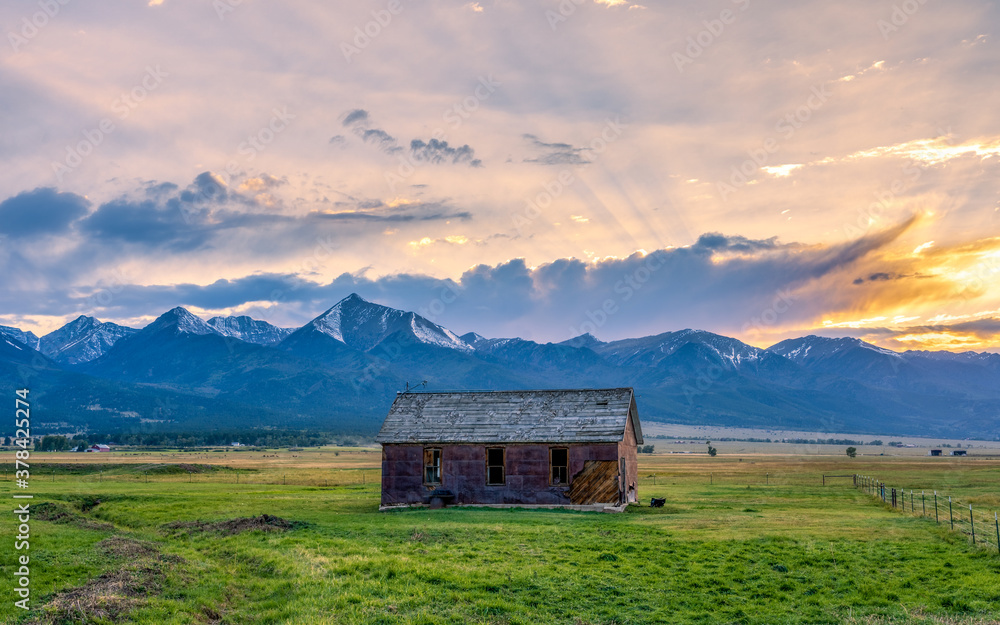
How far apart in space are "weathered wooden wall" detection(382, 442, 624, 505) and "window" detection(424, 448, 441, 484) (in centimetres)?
30

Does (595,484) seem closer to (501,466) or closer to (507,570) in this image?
(501,466)

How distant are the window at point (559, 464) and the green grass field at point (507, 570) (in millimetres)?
6029

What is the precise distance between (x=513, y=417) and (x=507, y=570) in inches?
953

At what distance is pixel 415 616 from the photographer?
17.3 metres

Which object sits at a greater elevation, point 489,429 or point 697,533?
point 489,429

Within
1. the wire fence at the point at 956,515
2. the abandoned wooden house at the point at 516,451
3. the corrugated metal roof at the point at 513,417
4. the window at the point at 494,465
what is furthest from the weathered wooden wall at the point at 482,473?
the wire fence at the point at 956,515

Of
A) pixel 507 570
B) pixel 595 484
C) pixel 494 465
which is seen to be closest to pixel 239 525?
pixel 507 570

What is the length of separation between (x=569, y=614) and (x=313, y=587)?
22.3ft

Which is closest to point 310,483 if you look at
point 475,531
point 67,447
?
point 475,531

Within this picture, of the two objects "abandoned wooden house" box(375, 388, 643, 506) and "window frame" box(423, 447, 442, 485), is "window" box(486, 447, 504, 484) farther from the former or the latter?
"window frame" box(423, 447, 442, 485)

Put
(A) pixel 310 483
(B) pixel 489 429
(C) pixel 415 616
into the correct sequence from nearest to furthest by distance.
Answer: (C) pixel 415 616
(B) pixel 489 429
(A) pixel 310 483

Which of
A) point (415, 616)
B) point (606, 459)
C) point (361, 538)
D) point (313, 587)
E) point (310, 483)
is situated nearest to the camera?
point (415, 616)

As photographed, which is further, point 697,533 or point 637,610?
point 697,533

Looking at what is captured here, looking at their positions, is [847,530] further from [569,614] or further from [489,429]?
[489,429]
